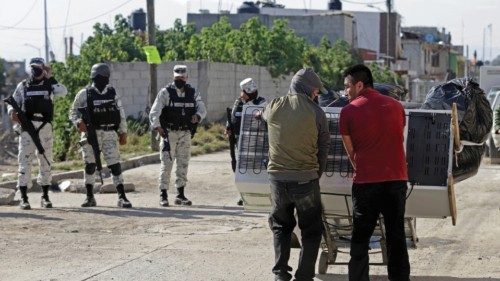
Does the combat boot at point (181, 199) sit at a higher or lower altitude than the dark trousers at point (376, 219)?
lower

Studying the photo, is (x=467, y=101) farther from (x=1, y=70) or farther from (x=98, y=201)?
(x=1, y=70)

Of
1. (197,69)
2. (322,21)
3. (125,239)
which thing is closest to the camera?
(125,239)

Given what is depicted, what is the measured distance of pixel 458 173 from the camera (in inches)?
370

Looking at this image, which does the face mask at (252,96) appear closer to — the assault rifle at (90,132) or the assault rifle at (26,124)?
the assault rifle at (90,132)

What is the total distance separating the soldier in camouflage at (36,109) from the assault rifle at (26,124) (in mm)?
46

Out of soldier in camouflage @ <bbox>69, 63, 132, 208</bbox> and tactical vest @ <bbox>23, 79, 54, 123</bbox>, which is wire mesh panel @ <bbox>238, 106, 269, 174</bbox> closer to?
soldier in camouflage @ <bbox>69, 63, 132, 208</bbox>

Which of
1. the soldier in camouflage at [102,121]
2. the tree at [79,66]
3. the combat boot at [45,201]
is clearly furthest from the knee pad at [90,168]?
the tree at [79,66]

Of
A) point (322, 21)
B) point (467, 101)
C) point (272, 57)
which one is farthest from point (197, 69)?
point (322, 21)

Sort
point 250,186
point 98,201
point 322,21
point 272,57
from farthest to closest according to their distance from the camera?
point 322,21
point 272,57
point 98,201
point 250,186

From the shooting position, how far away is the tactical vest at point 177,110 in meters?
15.0

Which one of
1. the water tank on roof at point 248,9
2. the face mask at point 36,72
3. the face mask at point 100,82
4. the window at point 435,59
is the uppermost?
the water tank on roof at point 248,9

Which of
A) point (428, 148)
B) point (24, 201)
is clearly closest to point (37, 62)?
point (24, 201)

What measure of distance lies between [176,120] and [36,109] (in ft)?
6.24

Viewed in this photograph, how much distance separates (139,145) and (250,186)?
17.5m
